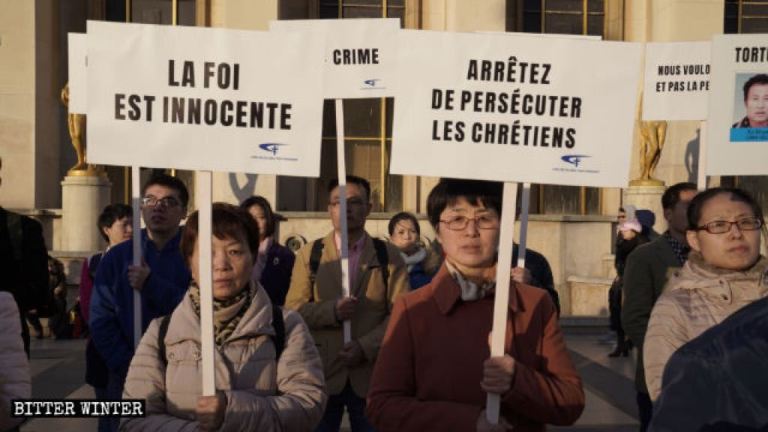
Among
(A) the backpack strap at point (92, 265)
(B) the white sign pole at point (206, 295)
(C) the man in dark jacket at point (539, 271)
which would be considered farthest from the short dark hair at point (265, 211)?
(B) the white sign pole at point (206, 295)

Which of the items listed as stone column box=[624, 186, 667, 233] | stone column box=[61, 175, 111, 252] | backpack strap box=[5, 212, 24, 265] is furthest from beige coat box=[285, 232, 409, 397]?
stone column box=[624, 186, 667, 233]

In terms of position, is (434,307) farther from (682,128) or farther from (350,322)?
(682,128)

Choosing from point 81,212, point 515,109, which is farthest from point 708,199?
point 81,212

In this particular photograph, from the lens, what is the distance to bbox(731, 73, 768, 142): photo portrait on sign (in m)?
5.81

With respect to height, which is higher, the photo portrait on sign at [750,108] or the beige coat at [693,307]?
the photo portrait on sign at [750,108]

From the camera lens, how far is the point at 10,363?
3561mm

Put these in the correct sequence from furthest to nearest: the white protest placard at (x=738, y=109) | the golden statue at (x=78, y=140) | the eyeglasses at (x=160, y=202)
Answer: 1. the golden statue at (x=78, y=140)
2. the white protest placard at (x=738, y=109)
3. the eyeglasses at (x=160, y=202)

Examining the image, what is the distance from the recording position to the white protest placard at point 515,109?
12.7ft

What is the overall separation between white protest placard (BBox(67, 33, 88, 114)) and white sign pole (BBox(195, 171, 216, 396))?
2.86m

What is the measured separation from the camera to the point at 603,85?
12.7ft

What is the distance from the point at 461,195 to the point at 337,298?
2.16 meters

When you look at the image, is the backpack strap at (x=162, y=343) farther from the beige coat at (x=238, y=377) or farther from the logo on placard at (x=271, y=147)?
the logo on placard at (x=271, y=147)

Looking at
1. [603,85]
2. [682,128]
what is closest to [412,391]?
[603,85]

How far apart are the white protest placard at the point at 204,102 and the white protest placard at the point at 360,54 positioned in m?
2.79
